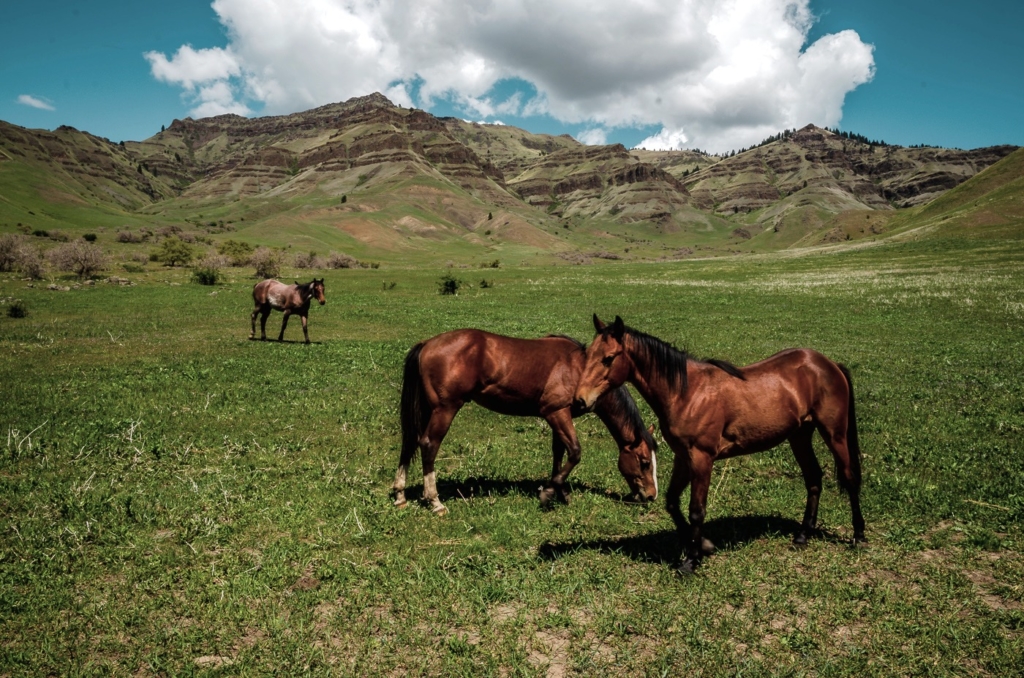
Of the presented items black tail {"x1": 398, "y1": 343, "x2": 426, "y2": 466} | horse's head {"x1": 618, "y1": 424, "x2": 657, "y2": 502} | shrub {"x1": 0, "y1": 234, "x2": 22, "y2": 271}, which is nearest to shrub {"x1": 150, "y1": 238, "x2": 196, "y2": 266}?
shrub {"x1": 0, "y1": 234, "x2": 22, "y2": 271}

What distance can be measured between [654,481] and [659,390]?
272 cm

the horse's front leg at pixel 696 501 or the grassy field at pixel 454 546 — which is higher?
the horse's front leg at pixel 696 501

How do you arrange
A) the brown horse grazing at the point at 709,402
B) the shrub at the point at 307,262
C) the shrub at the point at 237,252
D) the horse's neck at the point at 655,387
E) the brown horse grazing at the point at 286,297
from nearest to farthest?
the brown horse grazing at the point at 709,402 < the horse's neck at the point at 655,387 < the brown horse grazing at the point at 286,297 < the shrub at the point at 237,252 < the shrub at the point at 307,262

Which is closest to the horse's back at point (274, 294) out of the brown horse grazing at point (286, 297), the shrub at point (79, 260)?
the brown horse grazing at point (286, 297)

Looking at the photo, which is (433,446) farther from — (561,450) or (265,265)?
(265,265)

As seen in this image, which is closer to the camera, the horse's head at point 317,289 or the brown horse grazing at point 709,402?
the brown horse grazing at point 709,402

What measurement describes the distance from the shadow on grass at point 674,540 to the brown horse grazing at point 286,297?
20.4 meters

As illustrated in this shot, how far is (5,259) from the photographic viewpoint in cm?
5134

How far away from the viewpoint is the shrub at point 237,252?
78.1 m

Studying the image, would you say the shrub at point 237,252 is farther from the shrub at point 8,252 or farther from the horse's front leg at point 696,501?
the horse's front leg at point 696,501

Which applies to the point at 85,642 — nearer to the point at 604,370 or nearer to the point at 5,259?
the point at 604,370

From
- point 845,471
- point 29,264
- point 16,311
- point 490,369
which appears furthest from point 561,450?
point 29,264

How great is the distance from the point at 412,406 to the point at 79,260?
199 feet

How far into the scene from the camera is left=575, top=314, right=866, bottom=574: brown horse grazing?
6.82 meters
